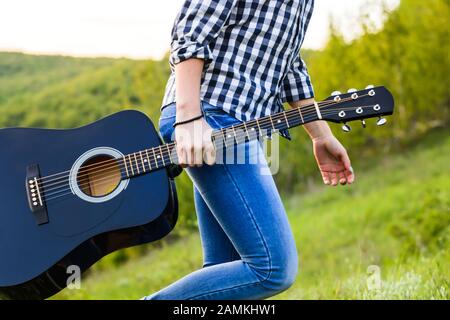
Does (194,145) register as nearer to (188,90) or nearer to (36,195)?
(188,90)

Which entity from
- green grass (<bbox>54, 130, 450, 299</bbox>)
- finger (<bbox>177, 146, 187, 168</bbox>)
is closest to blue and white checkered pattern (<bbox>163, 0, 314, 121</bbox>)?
finger (<bbox>177, 146, 187, 168</bbox>)

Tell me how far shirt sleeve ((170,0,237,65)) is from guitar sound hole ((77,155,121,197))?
0.52 meters

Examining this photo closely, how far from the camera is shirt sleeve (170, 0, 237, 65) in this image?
2197 mm

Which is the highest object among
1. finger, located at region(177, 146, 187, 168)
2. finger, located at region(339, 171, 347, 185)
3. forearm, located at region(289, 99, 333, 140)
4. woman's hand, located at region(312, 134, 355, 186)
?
forearm, located at region(289, 99, 333, 140)

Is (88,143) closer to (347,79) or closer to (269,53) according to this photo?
(269,53)

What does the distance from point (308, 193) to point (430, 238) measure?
17159 millimetres

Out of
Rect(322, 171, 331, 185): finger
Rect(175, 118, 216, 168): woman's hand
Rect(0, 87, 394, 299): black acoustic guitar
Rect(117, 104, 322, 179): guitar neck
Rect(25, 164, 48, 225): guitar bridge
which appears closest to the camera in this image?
Rect(175, 118, 216, 168): woman's hand

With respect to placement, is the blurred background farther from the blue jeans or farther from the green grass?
the blue jeans

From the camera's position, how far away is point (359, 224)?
18.9 meters

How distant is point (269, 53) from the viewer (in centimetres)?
236

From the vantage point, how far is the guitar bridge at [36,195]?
2.52 metres

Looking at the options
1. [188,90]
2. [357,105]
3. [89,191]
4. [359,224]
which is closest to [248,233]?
[188,90]

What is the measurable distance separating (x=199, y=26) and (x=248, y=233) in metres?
0.67
